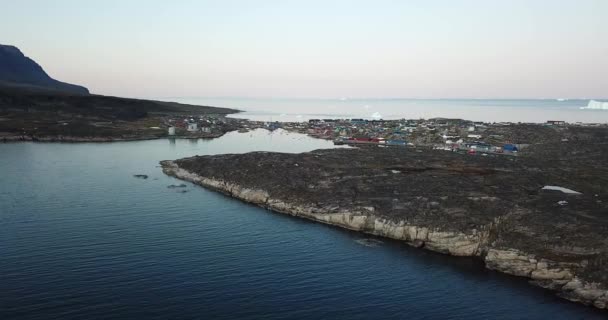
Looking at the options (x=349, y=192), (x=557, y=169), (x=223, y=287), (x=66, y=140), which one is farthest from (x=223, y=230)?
(x=66, y=140)

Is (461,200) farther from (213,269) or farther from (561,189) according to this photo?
(213,269)

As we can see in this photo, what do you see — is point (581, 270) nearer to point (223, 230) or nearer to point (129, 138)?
point (223, 230)

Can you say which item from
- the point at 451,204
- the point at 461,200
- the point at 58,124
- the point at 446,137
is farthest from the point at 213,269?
the point at 58,124

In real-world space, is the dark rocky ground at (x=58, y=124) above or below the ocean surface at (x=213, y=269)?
above

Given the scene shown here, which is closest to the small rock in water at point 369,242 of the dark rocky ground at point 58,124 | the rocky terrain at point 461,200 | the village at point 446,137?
the rocky terrain at point 461,200

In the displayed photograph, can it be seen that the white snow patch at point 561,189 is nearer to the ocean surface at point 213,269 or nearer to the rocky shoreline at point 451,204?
the rocky shoreline at point 451,204

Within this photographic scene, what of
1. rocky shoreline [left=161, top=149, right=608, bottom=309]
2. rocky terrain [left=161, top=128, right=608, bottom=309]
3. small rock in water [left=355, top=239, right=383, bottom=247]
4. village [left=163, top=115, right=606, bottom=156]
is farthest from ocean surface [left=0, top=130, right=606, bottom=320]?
village [left=163, top=115, right=606, bottom=156]
